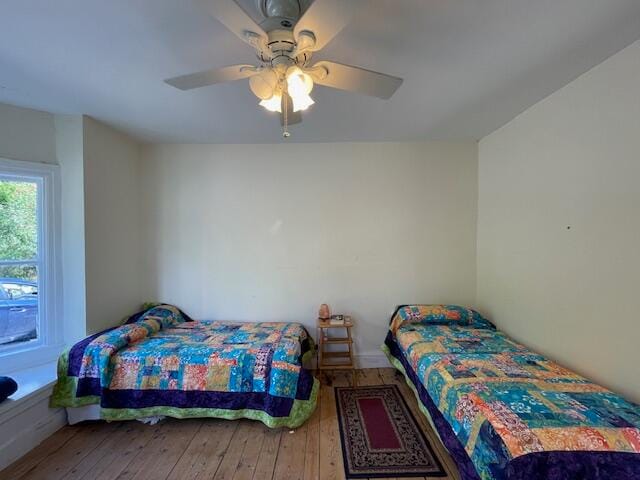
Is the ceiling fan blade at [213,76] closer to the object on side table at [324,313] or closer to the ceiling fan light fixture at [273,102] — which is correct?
the ceiling fan light fixture at [273,102]

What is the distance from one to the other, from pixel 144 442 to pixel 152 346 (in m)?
0.66

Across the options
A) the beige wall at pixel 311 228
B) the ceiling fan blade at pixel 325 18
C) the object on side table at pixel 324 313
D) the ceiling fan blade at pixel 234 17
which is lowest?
the object on side table at pixel 324 313

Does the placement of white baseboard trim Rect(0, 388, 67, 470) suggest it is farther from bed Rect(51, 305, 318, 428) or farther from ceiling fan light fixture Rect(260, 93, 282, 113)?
ceiling fan light fixture Rect(260, 93, 282, 113)

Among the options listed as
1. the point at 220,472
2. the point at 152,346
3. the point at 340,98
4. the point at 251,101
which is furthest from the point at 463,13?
the point at 152,346

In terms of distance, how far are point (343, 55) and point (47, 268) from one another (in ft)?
9.37

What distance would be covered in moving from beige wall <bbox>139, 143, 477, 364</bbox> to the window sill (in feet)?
3.60

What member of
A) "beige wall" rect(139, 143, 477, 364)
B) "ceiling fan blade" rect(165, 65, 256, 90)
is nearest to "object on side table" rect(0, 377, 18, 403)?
"beige wall" rect(139, 143, 477, 364)

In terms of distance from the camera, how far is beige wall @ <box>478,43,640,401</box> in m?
1.67

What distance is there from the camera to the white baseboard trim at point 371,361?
127 inches

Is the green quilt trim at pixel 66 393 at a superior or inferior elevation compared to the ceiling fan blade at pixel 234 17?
inferior

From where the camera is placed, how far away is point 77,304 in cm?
253

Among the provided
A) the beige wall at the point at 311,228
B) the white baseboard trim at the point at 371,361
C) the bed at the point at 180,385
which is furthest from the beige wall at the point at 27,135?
the white baseboard trim at the point at 371,361

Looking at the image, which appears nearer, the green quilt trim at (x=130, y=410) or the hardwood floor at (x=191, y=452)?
the hardwood floor at (x=191, y=452)

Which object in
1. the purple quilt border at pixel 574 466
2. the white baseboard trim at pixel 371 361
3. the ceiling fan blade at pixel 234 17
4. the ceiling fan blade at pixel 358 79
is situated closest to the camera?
the ceiling fan blade at pixel 234 17
